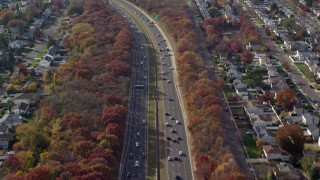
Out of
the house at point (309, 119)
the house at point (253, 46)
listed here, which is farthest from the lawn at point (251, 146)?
the house at point (253, 46)

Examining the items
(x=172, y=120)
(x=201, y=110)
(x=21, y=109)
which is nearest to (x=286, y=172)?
(x=201, y=110)

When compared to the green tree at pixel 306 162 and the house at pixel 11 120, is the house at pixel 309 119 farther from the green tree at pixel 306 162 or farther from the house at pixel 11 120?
the house at pixel 11 120

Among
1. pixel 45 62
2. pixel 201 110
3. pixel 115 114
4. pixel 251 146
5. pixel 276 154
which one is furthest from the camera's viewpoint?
pixel 45 62

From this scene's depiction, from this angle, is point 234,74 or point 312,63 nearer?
point 234,74

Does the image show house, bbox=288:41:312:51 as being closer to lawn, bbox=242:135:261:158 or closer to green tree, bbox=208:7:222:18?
green tree, bbox=208:7:222:18

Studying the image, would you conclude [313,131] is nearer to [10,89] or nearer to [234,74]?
[234,74]

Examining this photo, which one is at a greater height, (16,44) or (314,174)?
(16,44)

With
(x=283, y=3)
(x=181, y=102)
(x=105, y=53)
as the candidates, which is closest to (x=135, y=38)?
(x=105, y=53)

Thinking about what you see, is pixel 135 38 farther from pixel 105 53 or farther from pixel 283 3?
pixel 283 3
